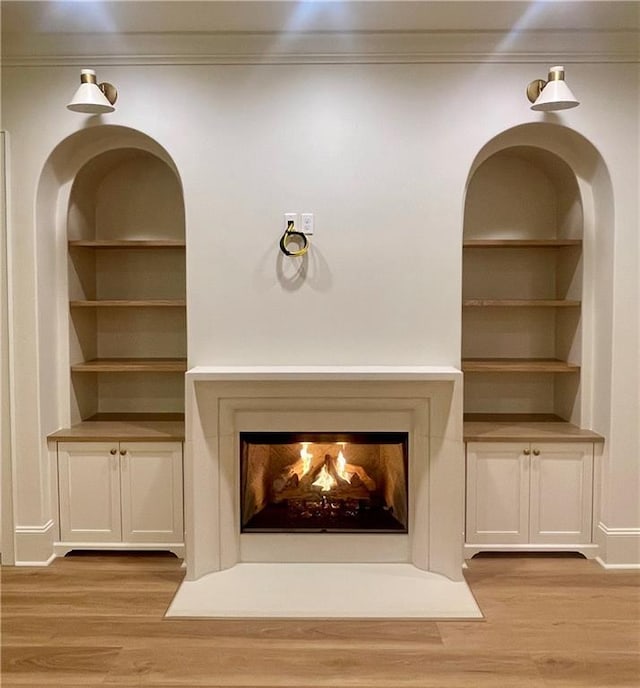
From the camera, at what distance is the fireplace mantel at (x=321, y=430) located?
318 cm

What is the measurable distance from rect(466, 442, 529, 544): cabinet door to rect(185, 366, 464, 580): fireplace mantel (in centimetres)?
28

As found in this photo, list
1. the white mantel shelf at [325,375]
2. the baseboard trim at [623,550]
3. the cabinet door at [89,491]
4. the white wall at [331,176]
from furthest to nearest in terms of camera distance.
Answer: the cabinet door at [89,491] → the baseboard trim at [623,550] → the white wall at [331,176] → the white mantel shelf at [325,375]

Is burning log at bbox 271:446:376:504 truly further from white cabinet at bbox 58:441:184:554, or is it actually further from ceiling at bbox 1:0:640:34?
ceiling at bbox 1:0:640:34

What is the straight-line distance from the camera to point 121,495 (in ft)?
11.4

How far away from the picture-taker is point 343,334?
329 cm

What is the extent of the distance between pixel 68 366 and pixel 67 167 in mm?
1143

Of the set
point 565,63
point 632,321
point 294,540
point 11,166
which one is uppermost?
point 565,63

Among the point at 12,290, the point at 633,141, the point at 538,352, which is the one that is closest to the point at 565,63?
the point at 633,141

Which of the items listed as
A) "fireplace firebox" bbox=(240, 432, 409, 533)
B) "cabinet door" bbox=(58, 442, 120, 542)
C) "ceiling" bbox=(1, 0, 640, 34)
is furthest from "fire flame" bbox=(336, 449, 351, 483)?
"ceiling" bbox=(1, 0, 640, 34)

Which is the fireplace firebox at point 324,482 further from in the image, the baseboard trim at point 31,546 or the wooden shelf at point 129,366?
the baseboard trim at point 31,546

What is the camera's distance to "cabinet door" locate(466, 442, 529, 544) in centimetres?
345

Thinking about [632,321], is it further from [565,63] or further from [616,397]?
[565,63]

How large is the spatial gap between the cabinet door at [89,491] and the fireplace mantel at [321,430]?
544mm

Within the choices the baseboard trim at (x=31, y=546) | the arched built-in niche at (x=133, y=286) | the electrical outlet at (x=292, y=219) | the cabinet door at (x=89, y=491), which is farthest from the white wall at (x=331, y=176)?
the baseboard trim at (x=31, y=546)
